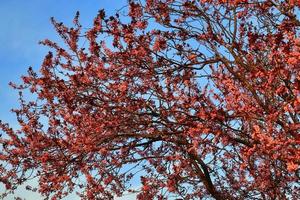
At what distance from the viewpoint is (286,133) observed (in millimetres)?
6973

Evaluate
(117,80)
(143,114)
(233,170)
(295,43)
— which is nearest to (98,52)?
(117,80)

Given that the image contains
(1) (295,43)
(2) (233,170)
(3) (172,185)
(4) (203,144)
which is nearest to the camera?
(1) (295,43)

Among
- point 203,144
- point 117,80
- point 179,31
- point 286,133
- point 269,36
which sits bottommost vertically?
point 286,133

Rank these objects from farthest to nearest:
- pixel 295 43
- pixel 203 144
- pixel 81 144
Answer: pixel 81 144, pixel 203 144, pixel 295 43

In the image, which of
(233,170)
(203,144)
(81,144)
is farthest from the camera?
(233,170)

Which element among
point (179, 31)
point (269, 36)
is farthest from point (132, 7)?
point (269, 36)

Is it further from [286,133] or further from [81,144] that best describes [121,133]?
[286,133]

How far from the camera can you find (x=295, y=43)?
21.7ft

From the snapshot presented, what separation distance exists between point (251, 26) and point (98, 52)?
127 inches

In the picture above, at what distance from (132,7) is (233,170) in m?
6.06

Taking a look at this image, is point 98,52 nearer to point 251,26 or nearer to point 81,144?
point 81,144

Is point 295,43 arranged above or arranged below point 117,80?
below

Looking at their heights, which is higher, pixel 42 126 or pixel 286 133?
pixel 42 126

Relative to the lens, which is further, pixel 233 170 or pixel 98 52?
pixel 233 170
